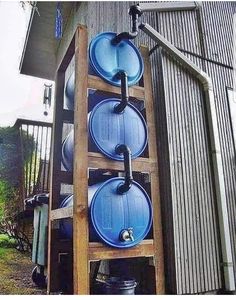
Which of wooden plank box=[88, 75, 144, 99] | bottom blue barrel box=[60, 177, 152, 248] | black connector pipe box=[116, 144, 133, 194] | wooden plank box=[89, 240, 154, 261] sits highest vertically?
wooden plank box=[88, 75, 144, 99]

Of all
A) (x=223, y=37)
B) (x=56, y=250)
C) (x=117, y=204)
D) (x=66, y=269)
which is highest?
(x=223, y=37)

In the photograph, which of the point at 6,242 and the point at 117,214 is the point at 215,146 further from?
the point at 6,242

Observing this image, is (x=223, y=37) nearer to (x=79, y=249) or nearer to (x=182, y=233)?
(x=182, y=233)

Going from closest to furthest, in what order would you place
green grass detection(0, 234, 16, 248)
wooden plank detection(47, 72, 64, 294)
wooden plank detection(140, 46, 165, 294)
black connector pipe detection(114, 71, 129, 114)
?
wooden plank detection(140, 46, 165, 294), black connector pipe detection(114, 71, 129, 114), wooden plank detection(47, 72, 64, 294), green grass detection(0, 234, 16, 248)

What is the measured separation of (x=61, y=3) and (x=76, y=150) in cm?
580

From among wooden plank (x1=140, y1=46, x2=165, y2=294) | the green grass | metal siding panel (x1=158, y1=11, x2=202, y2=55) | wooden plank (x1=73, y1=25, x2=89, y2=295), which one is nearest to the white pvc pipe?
metal siding panel (x1=158, y1=11, x2=202, y2=55)

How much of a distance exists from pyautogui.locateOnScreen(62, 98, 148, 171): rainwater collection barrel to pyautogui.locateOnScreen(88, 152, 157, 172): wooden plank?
5 centimetres

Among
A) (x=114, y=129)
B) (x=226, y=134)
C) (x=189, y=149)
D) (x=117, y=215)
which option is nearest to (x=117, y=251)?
(x=117, y=215)

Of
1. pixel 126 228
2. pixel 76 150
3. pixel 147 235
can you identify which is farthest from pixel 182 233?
pixel 76 150

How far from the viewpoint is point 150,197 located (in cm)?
292

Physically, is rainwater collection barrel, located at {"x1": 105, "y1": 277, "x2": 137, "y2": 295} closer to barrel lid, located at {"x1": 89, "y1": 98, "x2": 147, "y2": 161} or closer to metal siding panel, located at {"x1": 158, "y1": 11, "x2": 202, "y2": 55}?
barrel lid, located at {"x1": 89, "y1": 98, "x2": 147, "y2": 161}

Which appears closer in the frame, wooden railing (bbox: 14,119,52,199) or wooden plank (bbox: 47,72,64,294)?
wooden plank (bbox: 47,72,64,294)

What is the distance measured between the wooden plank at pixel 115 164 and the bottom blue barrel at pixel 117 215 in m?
0.16

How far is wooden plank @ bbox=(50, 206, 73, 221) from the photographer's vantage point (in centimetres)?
272
